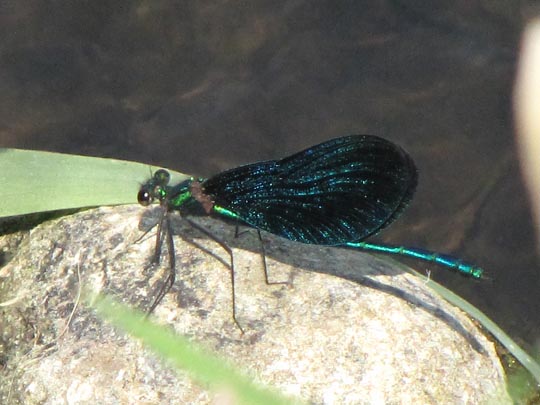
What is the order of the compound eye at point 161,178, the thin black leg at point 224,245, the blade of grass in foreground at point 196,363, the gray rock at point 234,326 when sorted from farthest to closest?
the compound eye at point 161,178 → the thin black leg at point 224,245 → the gray rock at point 234,326 → the blade of grass in foreground at point 196,363

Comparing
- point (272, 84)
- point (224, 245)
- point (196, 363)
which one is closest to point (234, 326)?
point (224, 245)

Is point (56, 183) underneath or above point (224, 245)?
above

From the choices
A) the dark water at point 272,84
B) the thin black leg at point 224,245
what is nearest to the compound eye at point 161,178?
the thin black leg at point 224,245

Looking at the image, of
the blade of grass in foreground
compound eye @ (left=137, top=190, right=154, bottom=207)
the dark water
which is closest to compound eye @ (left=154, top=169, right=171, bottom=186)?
compound eye @ (left=137, top=190, right=154, bottom=207)

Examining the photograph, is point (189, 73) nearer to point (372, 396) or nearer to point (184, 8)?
point (184, 8)

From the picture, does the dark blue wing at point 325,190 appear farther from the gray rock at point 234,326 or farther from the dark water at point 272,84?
the dark water at point 272,84

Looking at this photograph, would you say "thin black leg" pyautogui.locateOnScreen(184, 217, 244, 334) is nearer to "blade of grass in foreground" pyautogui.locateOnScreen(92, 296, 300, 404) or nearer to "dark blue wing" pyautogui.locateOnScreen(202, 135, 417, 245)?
"dark blue wing" pyautogui.locateOnScreen(202, 135, 417, 245)

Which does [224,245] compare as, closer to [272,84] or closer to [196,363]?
[272,84]
